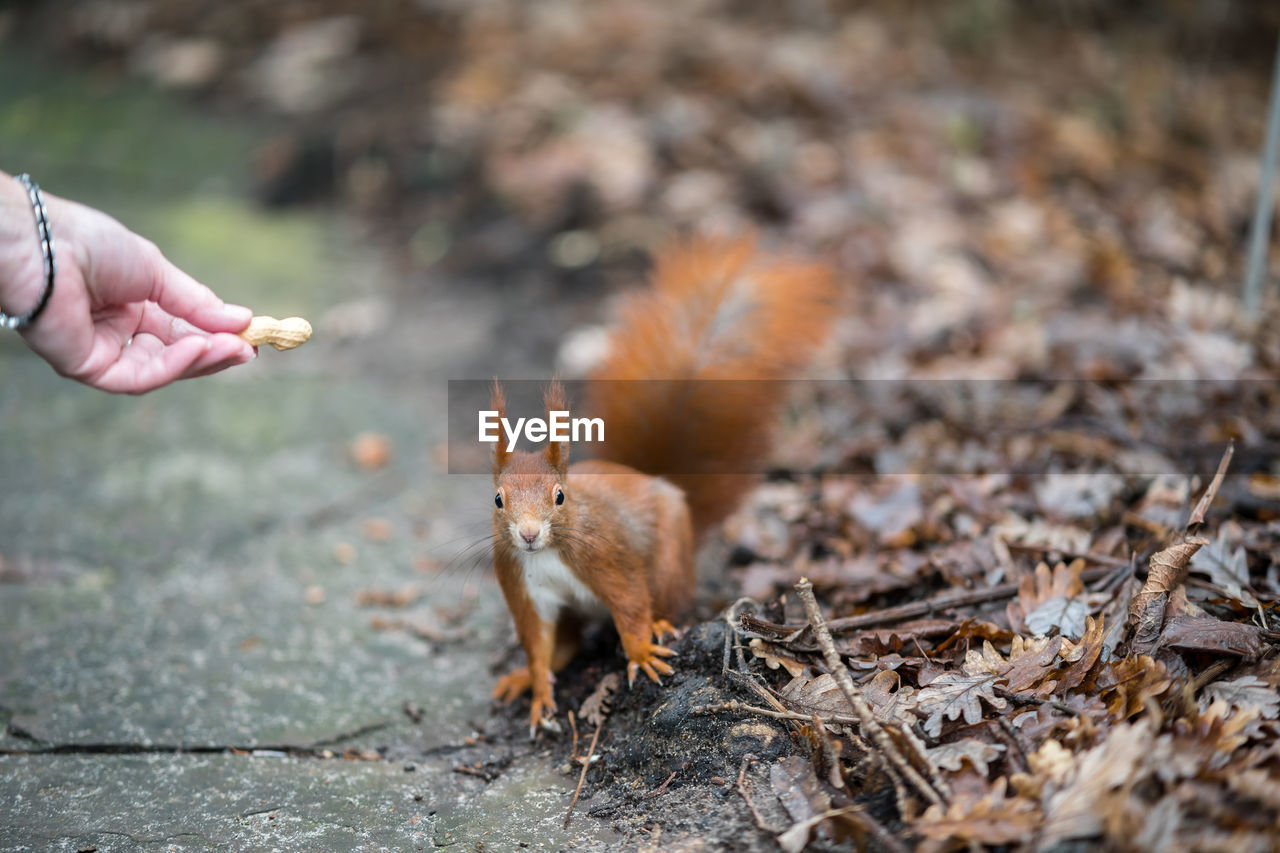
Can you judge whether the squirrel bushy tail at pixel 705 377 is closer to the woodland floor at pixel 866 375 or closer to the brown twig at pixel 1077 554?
the woodland floor at pixel 866 375

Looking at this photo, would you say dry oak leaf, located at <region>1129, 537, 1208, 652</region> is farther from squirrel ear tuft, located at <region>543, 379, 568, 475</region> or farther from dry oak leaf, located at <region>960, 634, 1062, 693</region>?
squirrel ear tuft, located at <region>543, 379, 568, 475</region>

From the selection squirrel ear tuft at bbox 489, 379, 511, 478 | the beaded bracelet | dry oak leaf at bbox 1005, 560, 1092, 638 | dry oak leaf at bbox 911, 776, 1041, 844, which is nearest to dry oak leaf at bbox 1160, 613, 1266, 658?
dry oak leaf at bbox 1005, 560, 1092, 638

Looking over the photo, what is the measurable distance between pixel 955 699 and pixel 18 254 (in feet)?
5.80

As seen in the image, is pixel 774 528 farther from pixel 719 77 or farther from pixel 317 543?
pixel 719 77

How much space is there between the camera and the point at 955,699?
169 cm

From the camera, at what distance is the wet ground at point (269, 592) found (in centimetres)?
184

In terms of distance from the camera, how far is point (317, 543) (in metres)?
2.93

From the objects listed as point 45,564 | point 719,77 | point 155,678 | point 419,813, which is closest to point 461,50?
point 719,77

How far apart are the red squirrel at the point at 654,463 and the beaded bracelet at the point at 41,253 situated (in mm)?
805

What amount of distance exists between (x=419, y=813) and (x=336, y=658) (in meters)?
0.70

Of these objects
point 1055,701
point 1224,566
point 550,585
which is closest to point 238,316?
point 550,585

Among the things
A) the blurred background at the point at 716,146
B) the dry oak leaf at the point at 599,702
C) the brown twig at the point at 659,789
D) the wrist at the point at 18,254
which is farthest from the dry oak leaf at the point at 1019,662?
the wrist at the point at 18,254

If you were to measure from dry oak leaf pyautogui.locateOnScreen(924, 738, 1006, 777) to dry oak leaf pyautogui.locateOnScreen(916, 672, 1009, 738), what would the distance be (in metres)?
0.06

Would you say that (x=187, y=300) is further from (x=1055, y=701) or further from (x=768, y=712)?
(x=1055, y=701)
